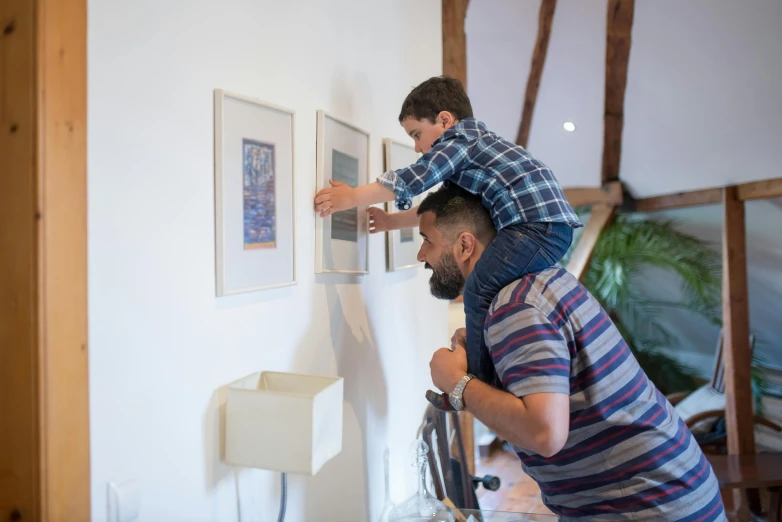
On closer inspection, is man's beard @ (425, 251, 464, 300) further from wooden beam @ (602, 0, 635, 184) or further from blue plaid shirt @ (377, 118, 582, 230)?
wooden beam @ (602, 0, 635, 184)

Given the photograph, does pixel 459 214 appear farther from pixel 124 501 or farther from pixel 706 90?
pixel 706 90

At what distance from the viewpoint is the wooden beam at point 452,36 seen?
2.57m

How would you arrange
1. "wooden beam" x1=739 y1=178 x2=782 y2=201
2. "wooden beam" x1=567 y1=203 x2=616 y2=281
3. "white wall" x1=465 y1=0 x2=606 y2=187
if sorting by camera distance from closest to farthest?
"wooden beam" x1=739 y1=178 x2=782 y2=201 < "white wall" x1=465 y1=0 x2=606 y2=187 < "wooden beam" x1=567 y1=203 x2=616 y2=281

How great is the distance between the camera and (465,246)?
135cm

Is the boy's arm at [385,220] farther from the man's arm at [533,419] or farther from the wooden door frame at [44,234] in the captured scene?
the wooden door frame at [44,234]

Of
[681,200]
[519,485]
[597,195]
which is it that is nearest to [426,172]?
[519,485]

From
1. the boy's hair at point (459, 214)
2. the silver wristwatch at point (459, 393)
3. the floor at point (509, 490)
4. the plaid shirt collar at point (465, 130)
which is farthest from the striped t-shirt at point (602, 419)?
the floor at point (509, 490)

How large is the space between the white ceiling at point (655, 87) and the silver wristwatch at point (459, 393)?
10.1 ft

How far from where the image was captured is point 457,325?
296 cm

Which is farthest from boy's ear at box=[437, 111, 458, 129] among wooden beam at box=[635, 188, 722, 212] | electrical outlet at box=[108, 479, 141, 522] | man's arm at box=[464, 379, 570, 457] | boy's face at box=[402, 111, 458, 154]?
Result: wooden beam at box=[635, 188, 722, 212]

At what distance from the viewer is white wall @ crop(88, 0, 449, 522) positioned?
90 centimetres

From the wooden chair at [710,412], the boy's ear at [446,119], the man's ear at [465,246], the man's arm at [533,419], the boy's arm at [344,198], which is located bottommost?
the wooden chair at [710,412]

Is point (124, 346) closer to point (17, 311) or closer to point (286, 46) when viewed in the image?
point (17, 311)

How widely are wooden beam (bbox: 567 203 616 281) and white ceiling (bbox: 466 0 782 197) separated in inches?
10.5
